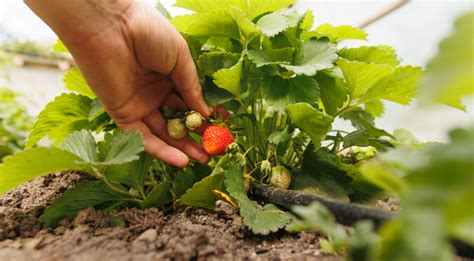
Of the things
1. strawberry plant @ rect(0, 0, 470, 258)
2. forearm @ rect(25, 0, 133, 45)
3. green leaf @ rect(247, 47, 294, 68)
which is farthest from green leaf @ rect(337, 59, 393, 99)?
forearm @ rect(25, 0, 133, 45)

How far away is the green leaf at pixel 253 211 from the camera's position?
1.91 ft

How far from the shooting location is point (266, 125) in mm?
909

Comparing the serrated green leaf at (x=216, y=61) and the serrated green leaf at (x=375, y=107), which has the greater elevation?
the serrated green leaf at (x=216, y=61)

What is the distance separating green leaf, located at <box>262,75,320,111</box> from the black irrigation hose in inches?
6.7

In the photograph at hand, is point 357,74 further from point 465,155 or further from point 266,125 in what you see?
point 465,155

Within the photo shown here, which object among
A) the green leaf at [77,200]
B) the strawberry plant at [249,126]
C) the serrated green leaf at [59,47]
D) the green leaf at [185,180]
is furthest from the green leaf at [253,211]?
the serrated green leaf at [59,47]

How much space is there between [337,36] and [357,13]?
125 cm

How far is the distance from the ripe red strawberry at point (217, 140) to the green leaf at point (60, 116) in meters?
0.33

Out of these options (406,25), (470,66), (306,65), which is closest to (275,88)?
(306,65)

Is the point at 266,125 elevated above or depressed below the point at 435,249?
below

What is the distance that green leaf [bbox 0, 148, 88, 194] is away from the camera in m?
0.56

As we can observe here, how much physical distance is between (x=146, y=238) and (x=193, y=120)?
31 centimetres

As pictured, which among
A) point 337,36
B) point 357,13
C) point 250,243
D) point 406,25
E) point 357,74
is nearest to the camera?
point 250,243

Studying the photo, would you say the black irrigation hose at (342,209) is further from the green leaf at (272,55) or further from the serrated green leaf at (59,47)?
the serrated green leaf at (59,47)
